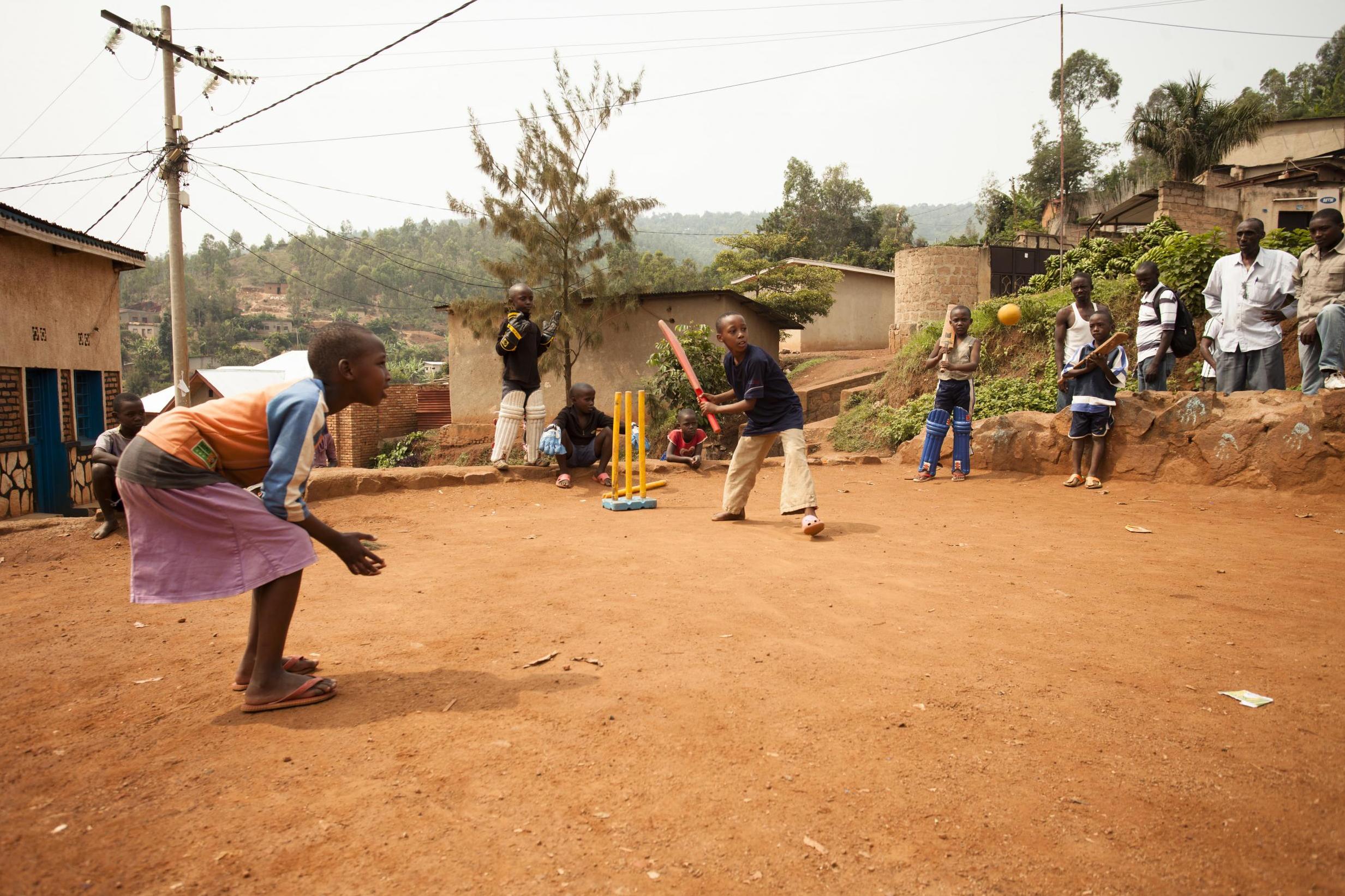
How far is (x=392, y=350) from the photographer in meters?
54.3

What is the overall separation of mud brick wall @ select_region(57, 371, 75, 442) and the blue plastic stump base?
10522 millimetres

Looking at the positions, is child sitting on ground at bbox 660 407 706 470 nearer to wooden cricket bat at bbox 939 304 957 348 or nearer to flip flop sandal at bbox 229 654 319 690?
wooden cricket bat at bbox 939 304 957 348

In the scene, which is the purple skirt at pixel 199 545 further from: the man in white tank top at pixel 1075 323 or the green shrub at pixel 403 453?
the green shrub at pixel 403 453

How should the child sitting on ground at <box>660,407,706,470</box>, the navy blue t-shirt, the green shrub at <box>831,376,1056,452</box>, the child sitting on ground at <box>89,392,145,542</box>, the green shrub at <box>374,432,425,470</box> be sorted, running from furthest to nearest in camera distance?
the green shrub at <box>374,432,425,470</box> < the green shrub at <box>831,376,1056,452</box> < the child sitting on ground at <box>660,407,706,470</box> < the child sitting on ground at <box>89,392,145,542</box> < the navy blue t-shirt

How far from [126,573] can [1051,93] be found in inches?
2134

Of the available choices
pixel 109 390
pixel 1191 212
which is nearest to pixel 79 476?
pixel 109 390

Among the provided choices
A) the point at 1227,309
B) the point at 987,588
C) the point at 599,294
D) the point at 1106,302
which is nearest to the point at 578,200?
the point at 599,294

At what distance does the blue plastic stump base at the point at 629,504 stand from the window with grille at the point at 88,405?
11123 mm

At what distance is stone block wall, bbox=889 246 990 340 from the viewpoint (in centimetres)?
2500

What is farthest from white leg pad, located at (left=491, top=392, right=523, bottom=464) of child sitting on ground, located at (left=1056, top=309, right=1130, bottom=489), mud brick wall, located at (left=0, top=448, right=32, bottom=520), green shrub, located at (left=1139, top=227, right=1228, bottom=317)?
green shrub, located at (left=1139, top=227, right=1228, bottom=317)

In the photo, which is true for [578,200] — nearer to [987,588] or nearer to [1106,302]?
[1106,302]

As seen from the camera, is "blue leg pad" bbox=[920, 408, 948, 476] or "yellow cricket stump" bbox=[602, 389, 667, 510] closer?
"yellow cricket stump" bbox=[602, 389, 667, 510]

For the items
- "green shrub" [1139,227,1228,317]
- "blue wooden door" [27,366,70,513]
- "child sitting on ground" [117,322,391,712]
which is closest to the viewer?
"child sitting on ground" [117,322,391,712]

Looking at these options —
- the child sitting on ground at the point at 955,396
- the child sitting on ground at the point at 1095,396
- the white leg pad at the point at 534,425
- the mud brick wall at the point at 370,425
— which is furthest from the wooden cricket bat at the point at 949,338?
the mud brick wall at the point at 370,425
